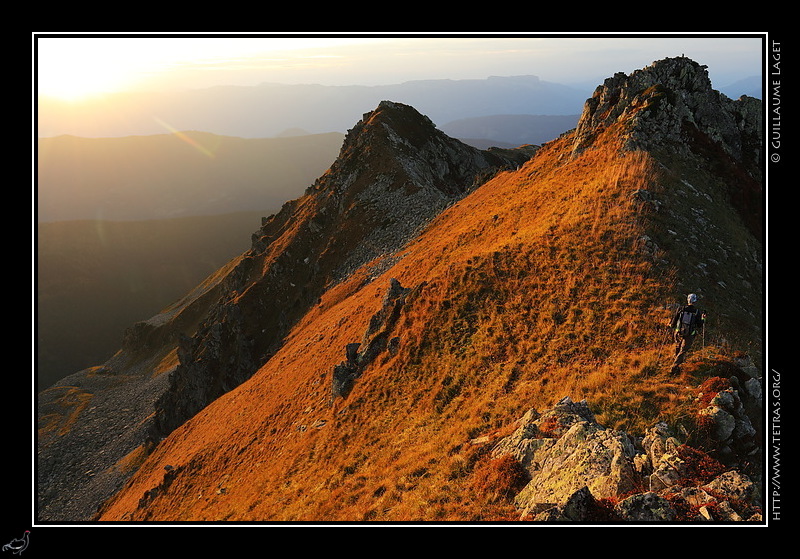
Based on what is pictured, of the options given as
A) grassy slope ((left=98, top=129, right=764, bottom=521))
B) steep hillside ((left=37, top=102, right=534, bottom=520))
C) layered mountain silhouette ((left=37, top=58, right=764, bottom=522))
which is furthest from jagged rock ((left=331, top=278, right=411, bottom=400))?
steep hillside ((left=37, top=102, right=534, bottom=520))

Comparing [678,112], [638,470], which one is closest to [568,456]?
[638,470]

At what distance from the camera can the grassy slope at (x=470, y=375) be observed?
13750mm

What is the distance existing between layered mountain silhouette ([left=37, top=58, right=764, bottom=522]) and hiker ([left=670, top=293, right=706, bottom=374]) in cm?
61

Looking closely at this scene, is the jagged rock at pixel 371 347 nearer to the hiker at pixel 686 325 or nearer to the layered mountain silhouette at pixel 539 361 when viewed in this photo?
the layered mountain silhouette at pixel 539 361

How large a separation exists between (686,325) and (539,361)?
5.79 m

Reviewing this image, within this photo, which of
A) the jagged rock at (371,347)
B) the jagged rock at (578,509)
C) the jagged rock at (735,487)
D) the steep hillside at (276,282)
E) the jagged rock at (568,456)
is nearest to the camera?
the jagged rock at (735,487)

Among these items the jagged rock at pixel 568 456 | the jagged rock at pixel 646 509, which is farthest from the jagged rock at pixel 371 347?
the jagged rock at pixel 646 509
